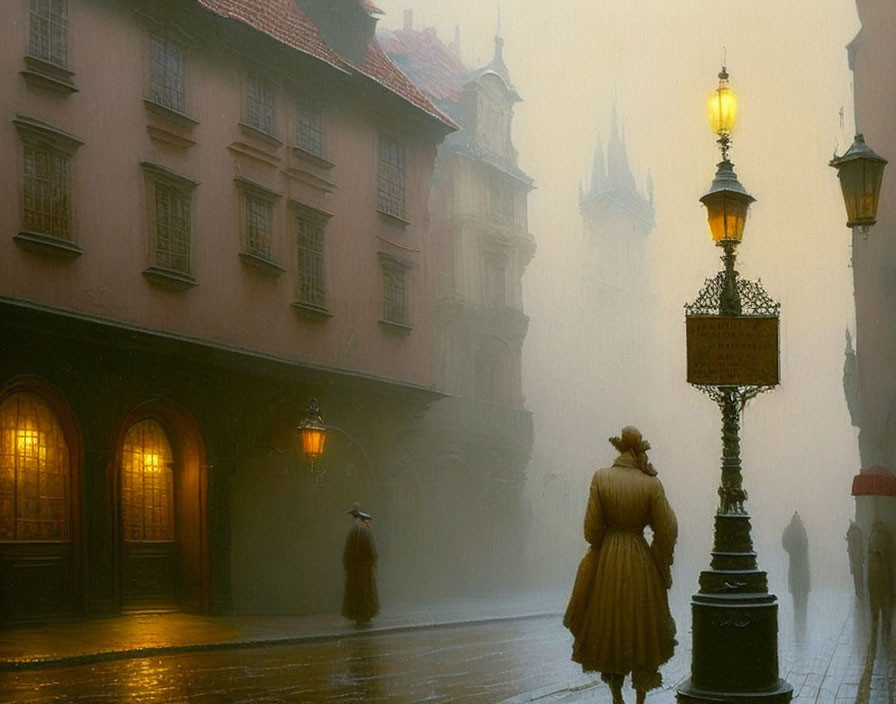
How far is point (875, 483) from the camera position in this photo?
2609 centimetres

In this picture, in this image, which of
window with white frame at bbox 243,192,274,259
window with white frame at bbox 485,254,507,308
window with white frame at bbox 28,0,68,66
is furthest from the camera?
window with white frame at bbox 485,254,507,308

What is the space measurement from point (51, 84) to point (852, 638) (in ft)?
48.1

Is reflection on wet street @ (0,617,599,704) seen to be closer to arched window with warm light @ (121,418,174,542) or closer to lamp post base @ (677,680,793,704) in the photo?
lamp post base @ (677,680,793,704)

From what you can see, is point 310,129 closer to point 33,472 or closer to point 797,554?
point 33,472

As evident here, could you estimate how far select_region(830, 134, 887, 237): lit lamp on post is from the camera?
35.3ft

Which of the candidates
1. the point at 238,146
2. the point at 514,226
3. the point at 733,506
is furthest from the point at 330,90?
the point at 733,506

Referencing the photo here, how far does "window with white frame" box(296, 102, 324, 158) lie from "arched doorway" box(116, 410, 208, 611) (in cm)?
688

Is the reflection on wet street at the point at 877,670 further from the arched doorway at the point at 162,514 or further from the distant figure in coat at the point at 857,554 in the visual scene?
the arched doorway at the point at 162,514

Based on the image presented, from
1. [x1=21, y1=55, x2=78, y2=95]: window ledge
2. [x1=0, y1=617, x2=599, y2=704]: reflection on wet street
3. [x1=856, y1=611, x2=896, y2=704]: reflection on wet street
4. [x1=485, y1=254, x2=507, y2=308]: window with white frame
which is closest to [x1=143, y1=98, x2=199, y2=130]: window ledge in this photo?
[x1=21, y1=55, x2=78, y2=95]: window ledge

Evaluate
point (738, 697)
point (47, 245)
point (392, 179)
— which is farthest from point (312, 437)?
point (738, 697)

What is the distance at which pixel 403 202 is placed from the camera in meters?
30.5

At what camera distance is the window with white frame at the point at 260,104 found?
2548 cm

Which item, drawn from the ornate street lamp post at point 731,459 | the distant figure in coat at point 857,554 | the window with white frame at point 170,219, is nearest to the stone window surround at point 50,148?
the window with white frame at point 170,219

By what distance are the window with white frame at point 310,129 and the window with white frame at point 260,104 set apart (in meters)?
0.84
